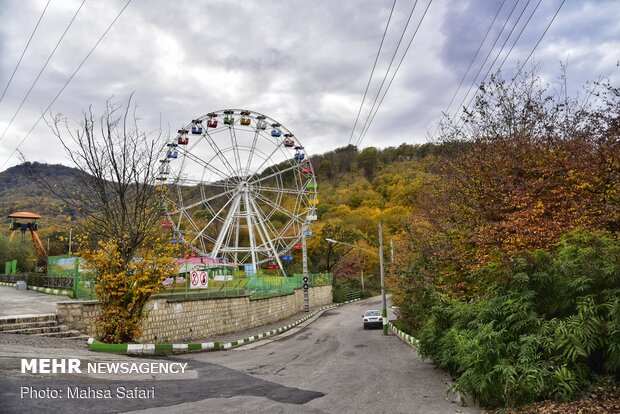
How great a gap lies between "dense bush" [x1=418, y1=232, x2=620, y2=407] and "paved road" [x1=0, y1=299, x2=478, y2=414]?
0.88 m

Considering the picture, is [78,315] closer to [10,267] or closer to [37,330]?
[37,330]

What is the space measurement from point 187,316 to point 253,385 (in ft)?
32.8

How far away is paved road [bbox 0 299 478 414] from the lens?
714 cm

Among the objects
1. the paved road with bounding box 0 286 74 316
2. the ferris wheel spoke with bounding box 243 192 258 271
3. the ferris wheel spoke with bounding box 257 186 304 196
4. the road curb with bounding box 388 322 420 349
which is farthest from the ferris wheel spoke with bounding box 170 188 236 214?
the road curb with bounding box 388 322 420 349

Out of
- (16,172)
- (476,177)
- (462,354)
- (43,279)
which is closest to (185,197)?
(43,279)

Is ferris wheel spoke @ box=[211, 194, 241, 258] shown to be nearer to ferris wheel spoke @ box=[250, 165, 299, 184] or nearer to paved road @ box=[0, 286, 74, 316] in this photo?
ferris wheel spoke @ box=[250, 165, 299, 184]

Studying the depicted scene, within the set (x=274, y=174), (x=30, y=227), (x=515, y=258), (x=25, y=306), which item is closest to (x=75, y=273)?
(x=25, y=306)

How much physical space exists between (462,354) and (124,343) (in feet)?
32.9

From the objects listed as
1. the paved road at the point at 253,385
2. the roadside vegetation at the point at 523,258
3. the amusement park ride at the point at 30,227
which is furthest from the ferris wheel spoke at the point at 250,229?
the amusement park ride at the point at 30,227

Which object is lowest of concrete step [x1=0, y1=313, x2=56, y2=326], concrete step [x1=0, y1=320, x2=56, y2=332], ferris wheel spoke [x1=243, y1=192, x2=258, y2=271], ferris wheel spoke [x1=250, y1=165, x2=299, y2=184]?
concrete step [x1=0, y1=320, x2=56, y2=332]

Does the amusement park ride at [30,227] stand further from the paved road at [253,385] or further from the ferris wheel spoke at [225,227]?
the paved road at [253,385]

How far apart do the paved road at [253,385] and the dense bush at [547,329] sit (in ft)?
2.90

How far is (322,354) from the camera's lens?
1647 cm

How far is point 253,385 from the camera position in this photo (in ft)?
31.7
